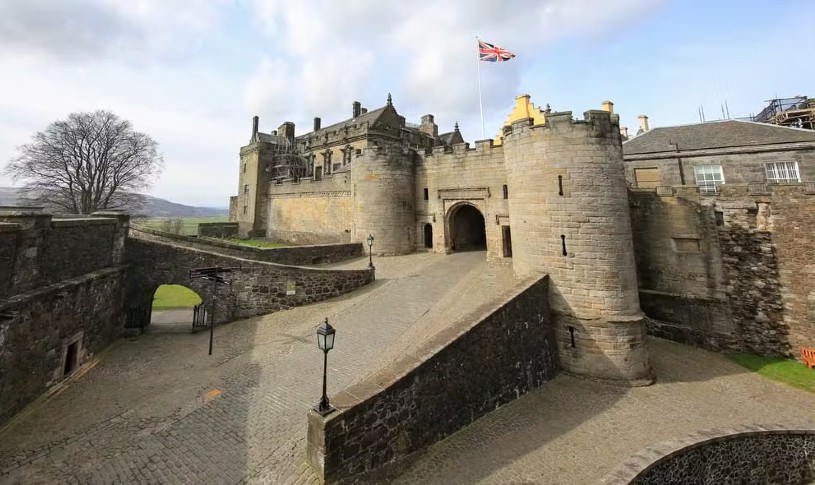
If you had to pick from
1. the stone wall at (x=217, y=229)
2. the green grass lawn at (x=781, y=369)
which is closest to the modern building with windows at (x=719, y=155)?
the green grass lawn at (x=781, y=369)

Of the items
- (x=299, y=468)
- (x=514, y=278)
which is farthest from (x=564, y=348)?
(x=299, y=468)

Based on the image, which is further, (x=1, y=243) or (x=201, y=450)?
(x=1, y=243)

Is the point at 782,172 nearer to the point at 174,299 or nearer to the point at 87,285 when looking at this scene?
the point at 87,285

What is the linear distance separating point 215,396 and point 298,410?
2.81 m

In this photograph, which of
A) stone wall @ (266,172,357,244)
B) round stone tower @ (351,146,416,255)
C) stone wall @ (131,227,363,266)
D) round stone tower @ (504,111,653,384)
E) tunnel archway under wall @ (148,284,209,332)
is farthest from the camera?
stone wall @ (266,172,357,244)

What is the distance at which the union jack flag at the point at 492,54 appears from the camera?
64.1 ft

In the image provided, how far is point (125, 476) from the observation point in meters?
6.08

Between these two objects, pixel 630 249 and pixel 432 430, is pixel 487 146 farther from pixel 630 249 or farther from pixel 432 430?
pixel 432 430

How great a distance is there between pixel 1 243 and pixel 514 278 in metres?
16.4

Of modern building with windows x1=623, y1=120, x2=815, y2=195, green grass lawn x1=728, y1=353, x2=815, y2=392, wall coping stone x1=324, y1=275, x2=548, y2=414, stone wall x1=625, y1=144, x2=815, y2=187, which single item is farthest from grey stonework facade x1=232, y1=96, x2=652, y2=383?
stone wall x1=625, y1=144, x2=815, y2=187

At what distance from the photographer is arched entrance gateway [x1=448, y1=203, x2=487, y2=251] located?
800 inches

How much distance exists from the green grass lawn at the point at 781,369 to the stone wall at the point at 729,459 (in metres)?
3.40

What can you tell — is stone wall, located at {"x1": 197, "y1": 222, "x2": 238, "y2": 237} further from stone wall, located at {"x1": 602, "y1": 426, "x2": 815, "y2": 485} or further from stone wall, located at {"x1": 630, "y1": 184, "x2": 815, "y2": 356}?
stone wall, located at {"x1": 602, "y1": 426, "x2": 815, "y2": 485}

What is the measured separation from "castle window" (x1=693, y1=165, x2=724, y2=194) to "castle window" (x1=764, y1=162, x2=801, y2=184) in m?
1.79
